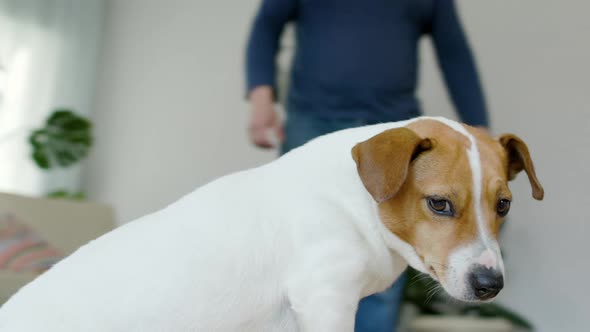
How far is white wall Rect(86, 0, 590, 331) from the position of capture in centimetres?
252

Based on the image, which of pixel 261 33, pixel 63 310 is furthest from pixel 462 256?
pixel 261 33

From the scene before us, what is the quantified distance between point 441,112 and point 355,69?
1.62 meters

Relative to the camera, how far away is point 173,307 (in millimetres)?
850

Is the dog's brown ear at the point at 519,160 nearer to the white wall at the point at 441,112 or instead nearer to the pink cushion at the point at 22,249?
the white wall at the point at 441,112

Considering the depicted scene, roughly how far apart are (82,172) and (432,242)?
4797 millimetres

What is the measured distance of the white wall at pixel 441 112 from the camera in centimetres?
252

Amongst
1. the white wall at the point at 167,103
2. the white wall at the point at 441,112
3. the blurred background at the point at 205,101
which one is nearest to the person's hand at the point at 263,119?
the blurred background at the point at 205,101

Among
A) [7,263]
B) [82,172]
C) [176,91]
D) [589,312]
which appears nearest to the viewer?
[7,263]

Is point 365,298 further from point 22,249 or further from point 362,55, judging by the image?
point 22,249

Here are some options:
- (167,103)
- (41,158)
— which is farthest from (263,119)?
(41,158)

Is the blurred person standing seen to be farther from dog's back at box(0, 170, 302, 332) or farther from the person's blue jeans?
dog's back at box(0, 170, 302, 332)

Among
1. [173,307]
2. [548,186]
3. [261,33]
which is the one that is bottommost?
[548,186]

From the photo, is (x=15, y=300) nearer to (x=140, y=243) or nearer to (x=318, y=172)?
(x=140, y=243)

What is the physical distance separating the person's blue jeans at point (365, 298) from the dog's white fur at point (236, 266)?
0.44 meters
